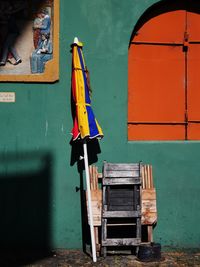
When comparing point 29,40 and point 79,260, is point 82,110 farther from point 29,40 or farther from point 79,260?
point 79,260

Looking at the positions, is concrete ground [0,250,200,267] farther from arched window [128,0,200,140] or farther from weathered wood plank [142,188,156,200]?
arched window [128,0,200,140]

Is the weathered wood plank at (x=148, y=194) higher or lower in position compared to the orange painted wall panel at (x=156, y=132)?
lower

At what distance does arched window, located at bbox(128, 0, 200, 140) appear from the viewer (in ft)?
23.0

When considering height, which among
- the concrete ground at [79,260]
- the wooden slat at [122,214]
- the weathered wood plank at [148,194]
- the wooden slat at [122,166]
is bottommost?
the concrete ground at [79,260]

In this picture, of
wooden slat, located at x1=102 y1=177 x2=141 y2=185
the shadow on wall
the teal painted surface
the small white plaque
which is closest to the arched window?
the teal painted surface

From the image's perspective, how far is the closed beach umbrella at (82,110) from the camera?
6.26m

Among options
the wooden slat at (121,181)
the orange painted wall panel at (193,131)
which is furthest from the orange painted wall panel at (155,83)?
the wooden slat at (121,181)

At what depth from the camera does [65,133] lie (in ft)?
22.0

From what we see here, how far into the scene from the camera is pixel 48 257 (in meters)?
6.37


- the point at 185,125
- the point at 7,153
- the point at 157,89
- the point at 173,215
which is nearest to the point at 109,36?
the point at 157,89

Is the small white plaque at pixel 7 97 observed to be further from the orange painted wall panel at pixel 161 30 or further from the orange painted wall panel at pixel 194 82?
the orange painted wall panel at pixel 194 82

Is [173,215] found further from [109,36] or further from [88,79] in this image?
[109,36]

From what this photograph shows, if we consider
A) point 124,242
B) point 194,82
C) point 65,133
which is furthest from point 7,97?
point 194,82

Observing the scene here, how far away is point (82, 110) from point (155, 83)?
1393mm
